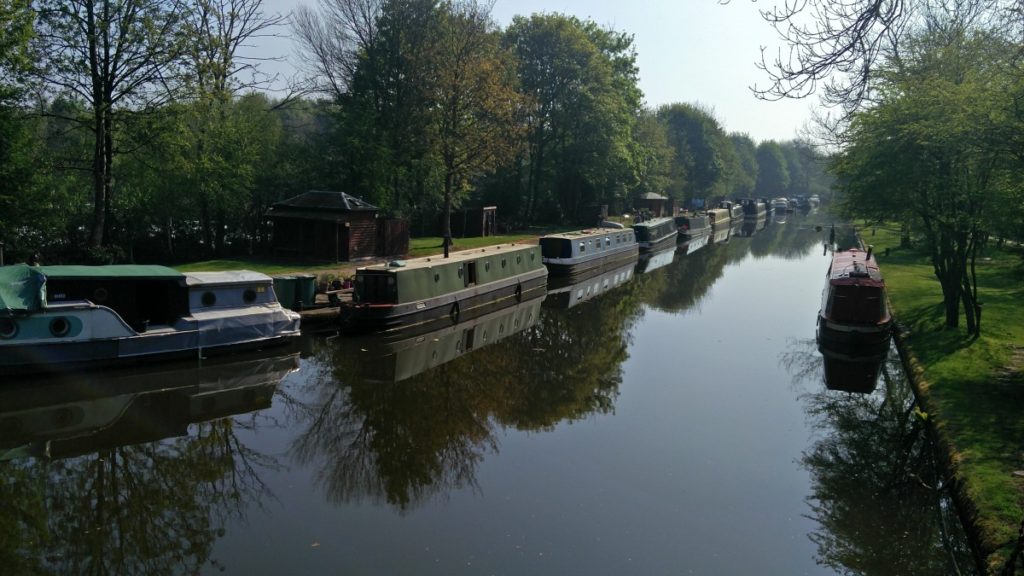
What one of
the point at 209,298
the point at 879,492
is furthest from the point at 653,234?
the point at 879,492

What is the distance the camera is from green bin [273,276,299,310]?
20406mm

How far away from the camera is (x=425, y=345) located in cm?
1970

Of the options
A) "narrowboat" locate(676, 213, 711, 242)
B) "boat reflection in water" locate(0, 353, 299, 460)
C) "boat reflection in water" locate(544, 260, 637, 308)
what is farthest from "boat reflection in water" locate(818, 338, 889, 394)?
"narrowboat" locate(676, 213, 711, 242)

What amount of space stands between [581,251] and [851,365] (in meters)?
16.6

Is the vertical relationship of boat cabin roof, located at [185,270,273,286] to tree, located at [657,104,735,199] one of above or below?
below

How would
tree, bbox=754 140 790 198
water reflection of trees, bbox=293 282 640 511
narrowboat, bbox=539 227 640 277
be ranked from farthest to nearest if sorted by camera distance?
tree, bbox=754 140 790 198 → narrowboat, bbox=539 227 640 277 → water reflection of trees, bbox=293 282 640 511

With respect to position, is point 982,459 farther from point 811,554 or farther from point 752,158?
point 752,158

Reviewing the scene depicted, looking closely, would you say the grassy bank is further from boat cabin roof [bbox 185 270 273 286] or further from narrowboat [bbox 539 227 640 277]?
boat cabin roof [bbox 185 270 273 286]

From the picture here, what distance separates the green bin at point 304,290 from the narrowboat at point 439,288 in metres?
1.29

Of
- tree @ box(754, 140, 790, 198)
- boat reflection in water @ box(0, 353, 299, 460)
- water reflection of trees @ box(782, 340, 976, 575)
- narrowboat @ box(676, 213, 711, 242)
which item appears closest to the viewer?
water reflection of trees @ box(782, 340, 976, 575)

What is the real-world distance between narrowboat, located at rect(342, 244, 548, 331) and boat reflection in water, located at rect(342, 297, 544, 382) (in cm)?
55

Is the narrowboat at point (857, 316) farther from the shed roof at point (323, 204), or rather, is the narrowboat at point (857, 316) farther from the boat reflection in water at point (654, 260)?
the boat reflection in water at point (654, 260)

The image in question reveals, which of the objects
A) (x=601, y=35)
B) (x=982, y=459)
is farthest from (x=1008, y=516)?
(x=601, y=35)

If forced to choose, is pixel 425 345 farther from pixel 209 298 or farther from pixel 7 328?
pixel 7 328
